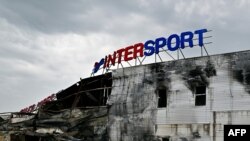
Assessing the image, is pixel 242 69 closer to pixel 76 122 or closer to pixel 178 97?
pixel 178 97

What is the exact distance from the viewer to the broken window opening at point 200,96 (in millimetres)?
30122

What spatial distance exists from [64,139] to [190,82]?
12832 mm

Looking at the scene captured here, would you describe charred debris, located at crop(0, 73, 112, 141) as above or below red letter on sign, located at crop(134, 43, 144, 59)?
Answer: below

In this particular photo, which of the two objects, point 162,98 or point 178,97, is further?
point 162,98

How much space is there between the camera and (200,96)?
30.4 meters

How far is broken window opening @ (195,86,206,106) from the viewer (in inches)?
1186

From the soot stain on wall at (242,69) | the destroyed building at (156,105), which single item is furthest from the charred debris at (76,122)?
the soot stain on wall at (242,69)

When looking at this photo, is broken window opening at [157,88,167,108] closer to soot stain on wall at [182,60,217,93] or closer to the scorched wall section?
the scorched wall section

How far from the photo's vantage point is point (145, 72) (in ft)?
112

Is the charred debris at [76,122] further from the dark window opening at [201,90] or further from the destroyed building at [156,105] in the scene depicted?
the dark window opening at [201,90]

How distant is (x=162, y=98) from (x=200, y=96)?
3520mm

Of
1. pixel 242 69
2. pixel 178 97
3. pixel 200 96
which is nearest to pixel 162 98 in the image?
pixel 178 97

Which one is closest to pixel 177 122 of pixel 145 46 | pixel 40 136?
pixel 145 46

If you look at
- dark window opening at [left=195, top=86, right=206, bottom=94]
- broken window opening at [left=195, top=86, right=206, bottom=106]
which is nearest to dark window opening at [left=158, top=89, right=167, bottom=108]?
broken window opening at [left=195, top=86, right=206, bottom=106]
